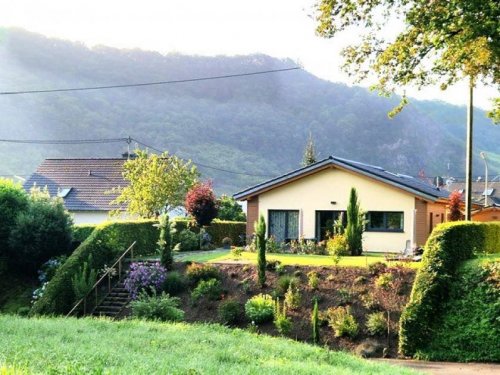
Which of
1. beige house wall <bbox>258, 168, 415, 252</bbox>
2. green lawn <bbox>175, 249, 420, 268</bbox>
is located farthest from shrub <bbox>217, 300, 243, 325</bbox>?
beige house wall <bbox>258, 168, 415, 252</bbox>

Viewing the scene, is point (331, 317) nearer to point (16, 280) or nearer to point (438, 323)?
point (438, 323)

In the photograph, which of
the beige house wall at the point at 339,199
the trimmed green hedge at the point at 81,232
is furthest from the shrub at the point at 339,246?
the trimmed green hedge at the point at 81,232

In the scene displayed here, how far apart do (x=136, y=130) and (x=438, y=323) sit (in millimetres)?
74135

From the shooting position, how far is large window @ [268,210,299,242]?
31.2 meters

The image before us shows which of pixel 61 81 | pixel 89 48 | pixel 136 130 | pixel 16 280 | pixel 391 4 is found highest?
pixel 89 48

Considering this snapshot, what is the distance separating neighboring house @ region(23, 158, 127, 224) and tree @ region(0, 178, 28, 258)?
420 inches

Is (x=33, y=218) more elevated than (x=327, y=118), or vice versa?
(x=327, y=118)

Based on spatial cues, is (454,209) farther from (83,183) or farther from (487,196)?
(487,196)

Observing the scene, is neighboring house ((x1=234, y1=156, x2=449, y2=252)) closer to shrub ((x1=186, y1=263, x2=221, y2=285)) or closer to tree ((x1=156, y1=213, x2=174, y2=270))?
tree ((x1=156, y1=213, x2=174, y2=270))

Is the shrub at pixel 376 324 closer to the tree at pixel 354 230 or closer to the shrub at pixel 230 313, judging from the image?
the shrub at pixel 230 313

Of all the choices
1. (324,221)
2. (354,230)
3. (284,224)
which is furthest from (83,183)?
(354,230)

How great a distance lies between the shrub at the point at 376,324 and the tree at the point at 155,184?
775 inches

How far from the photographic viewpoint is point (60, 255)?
26172 mm

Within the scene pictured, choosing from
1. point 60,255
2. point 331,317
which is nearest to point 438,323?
point 331,317
